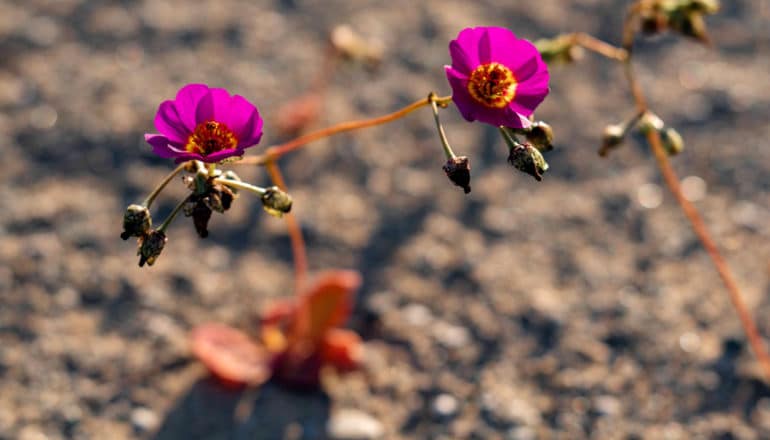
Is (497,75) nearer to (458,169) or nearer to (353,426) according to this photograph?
(458,169)

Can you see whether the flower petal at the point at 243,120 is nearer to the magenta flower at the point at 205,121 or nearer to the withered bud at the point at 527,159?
the magenta flower at the point at 205,121

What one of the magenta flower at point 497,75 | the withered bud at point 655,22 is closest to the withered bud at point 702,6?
the withered bud at point 655,22

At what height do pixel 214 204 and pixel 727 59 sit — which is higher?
pixel 727 59

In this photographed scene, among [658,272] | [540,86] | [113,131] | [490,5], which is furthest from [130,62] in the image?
[540,86]

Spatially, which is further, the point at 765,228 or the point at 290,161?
the point at 290,161

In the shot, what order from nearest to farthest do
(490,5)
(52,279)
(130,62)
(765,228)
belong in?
(52,279) → (765,228) → (130,62) → (490,5)

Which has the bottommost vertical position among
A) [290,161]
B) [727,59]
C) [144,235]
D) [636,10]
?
[144,235]

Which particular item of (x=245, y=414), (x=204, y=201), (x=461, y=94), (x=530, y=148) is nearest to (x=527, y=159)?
(x=530, y=148)

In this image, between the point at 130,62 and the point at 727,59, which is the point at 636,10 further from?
the point at 130,62
